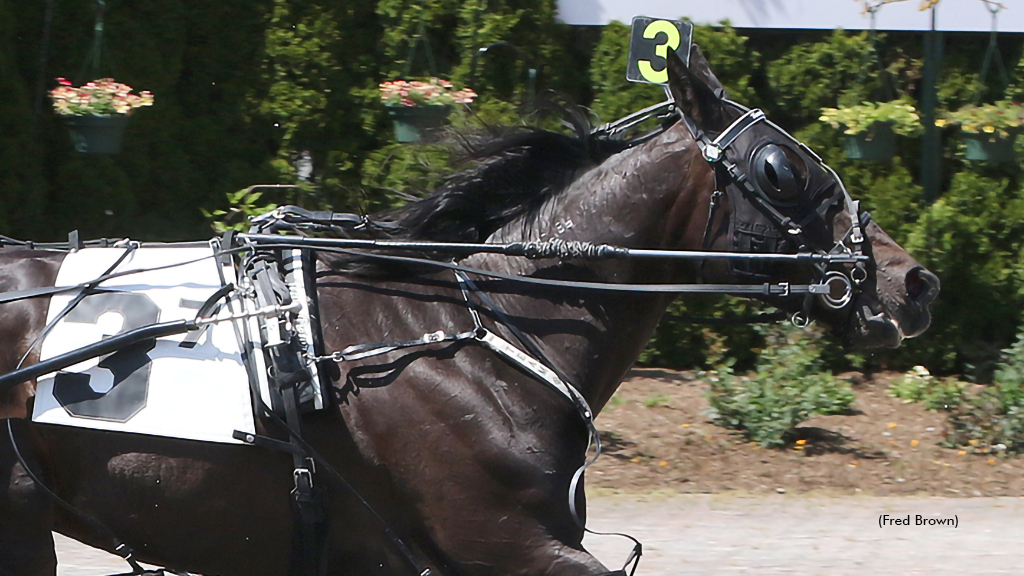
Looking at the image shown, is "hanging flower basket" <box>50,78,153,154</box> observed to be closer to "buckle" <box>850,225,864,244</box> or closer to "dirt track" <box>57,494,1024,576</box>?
"dirt track" <box>57,494,1024,576</box>

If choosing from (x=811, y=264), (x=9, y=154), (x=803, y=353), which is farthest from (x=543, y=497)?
(x=9, y=154)

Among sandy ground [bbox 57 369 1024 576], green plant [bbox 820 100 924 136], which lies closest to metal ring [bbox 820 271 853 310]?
sandy ground [bbox 57 369 1024 576]

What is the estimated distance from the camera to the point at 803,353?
6.58 metres

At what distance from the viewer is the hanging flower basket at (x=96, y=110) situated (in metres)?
6.57

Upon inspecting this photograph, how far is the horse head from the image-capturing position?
287 cm

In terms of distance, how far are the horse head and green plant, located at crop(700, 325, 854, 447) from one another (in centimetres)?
331

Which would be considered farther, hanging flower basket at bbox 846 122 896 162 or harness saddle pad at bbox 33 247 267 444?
hanging flower basket at bbox 846 122 896 162

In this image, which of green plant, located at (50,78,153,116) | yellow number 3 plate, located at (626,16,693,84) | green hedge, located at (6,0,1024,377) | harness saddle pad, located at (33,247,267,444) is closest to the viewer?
harness saddle pad, located at (33,247,267,444)

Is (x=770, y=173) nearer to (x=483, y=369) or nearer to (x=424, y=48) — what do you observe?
(x=483, y=369)

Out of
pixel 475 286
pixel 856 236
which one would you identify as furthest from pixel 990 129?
pixel 475 286

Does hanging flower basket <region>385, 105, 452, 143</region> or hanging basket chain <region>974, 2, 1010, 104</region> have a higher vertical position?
hanging basket chain <region>974, 2, 1010, 104</region>

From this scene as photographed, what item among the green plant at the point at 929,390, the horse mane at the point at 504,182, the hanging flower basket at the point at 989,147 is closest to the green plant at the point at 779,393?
the green plant at the point at 929,390

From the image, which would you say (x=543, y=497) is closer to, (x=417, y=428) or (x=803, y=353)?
(x=417, y=428)

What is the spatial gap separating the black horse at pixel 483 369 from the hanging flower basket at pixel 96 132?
3.84m
